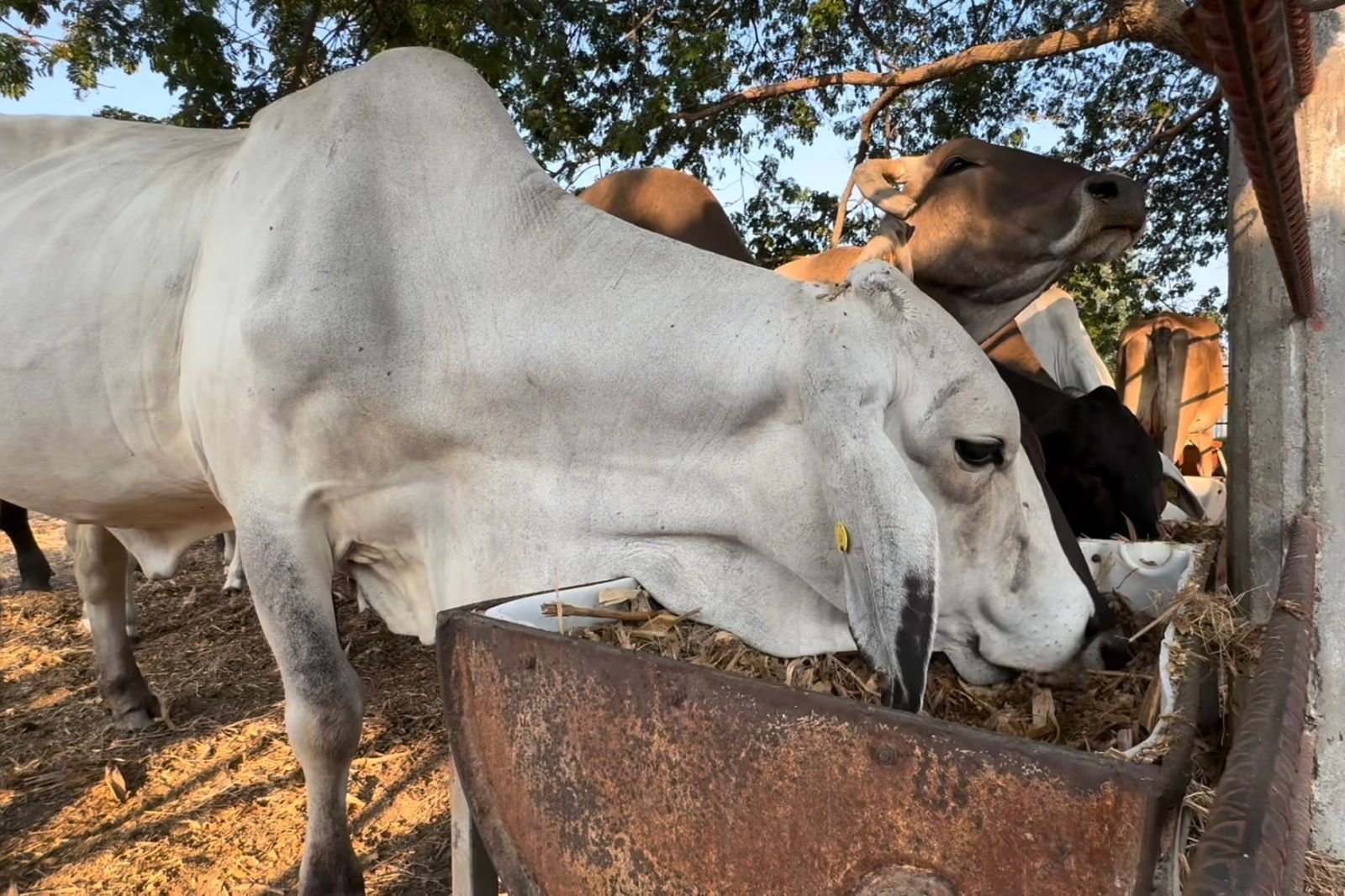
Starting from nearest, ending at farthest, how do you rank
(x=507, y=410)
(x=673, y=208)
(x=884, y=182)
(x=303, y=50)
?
(x=507, y=410) < (x=673, y=208) < (x=884, y=182) < (x=303, y=50)

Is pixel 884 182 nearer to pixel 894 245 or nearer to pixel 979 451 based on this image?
pixel 894 245

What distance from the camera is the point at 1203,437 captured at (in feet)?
24.4

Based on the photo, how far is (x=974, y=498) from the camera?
Result: 1921 mm

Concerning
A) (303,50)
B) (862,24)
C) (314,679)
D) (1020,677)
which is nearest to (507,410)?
(314,679)

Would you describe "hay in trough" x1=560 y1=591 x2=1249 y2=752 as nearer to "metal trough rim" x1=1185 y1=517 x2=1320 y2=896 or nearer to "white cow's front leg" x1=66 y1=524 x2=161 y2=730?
"metal trough rim" x1=1185 y1=517 x2=1320 y2=896

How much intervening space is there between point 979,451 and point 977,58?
117 inches

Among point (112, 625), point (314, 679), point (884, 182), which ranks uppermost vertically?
point (884, 182)

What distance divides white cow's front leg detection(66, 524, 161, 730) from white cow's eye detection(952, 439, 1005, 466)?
343cm

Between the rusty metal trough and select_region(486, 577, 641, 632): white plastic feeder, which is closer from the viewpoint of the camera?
the rusty metal trough

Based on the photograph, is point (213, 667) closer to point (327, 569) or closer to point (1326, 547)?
point (327, 569)

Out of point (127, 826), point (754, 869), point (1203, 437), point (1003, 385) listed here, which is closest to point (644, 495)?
point (1003, 385)

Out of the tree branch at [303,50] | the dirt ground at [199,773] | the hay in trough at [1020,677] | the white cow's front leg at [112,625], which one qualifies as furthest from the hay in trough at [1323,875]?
the tree branch at [303,50]

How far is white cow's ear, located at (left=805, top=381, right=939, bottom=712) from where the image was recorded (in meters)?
1.60

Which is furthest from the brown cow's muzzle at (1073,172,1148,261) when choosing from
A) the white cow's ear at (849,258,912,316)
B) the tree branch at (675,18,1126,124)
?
the white cow's ear at (849,258,912,316)
